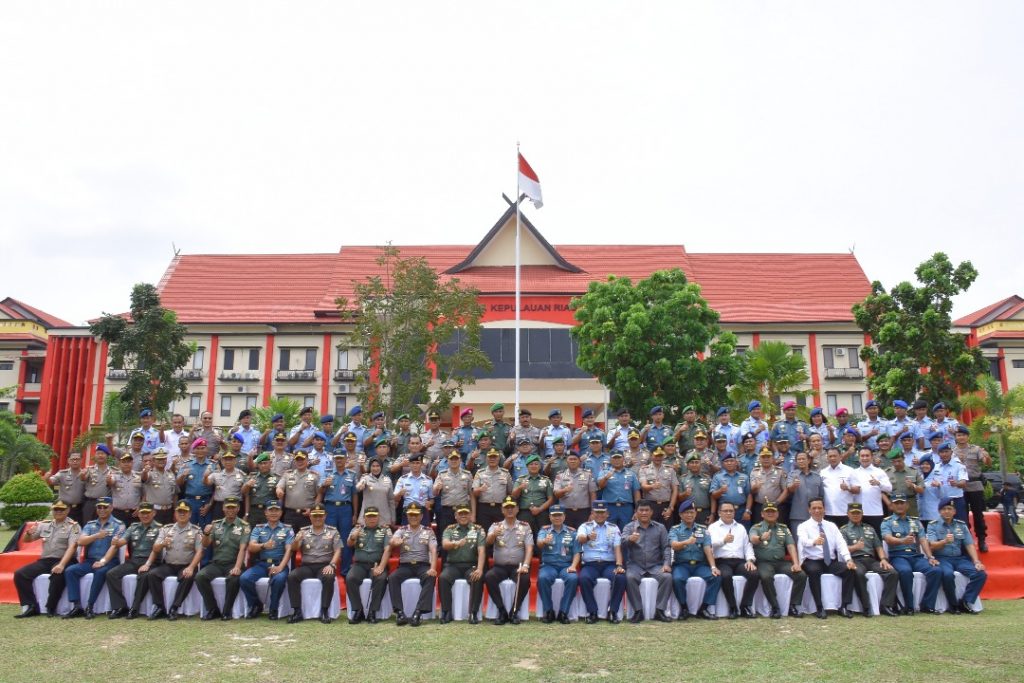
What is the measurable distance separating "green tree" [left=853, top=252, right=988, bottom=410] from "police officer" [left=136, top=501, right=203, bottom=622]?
1703 centimetres

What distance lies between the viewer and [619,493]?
1046cm

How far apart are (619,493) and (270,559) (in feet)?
14.9

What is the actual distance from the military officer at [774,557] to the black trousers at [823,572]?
12 cm

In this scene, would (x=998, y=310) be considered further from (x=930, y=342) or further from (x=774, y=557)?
(x=774, y=557)

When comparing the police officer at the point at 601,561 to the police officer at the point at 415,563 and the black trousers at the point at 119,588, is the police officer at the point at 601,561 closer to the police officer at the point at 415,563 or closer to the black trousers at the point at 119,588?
the police officer at the point at 415,563

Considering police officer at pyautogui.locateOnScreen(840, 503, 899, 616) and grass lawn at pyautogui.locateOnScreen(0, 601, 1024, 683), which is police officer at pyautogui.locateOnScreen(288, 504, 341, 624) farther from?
police officer at pyautogui.locateOnScreen(840, 503, 899, 616)

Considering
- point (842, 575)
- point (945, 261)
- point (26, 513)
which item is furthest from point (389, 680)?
point (945, 261)

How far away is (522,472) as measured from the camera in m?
11.1

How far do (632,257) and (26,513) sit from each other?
25.9 m

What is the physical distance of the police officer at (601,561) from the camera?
9.20 m

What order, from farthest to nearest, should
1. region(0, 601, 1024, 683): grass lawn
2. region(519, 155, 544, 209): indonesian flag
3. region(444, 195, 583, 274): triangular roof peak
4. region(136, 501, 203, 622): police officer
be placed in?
region(444, 195, 583, 274): triangular roof peak < region(519, 155, 544, 209): indonesian flag < region(136, 501, 203, 622): police officer < region(0, 601, 1024, 683): grass lawn

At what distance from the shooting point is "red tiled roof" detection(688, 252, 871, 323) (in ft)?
110

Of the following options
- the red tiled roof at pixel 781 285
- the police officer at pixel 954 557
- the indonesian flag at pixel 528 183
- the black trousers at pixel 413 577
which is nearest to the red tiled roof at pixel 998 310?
the red tiled roof at pixel 781 285

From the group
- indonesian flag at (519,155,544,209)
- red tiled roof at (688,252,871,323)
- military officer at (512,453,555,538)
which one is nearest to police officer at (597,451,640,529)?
military officer at (512,453,555,538)
